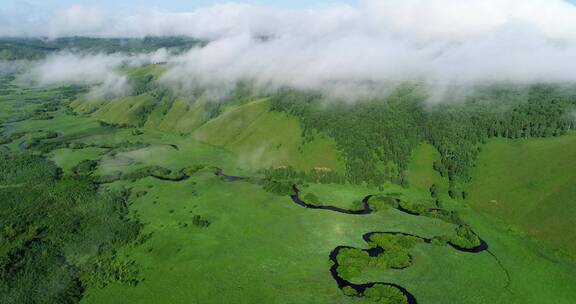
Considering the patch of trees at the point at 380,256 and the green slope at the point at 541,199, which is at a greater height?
the green slope at the point at 541,199

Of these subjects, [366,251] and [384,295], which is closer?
[384,295]

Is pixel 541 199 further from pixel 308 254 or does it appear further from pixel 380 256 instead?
pixel 308 254

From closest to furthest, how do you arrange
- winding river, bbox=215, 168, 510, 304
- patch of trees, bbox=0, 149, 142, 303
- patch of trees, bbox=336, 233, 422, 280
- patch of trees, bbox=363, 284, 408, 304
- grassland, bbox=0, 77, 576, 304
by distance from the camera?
patch of trees, bbox=363, 284, 408, 304, patch of trees, bbox=0, 149, 142, 303, grassland, bbox=0, 77, 576, 304, winding river, bbox=215, 168, 510, 304, patch of trees, bbox=336, 233, 422, 280

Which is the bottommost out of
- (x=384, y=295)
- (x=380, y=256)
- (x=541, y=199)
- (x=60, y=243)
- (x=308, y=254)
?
(x=308, y=254)

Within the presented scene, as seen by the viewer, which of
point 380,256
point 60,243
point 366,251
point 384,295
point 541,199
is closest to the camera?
point 384,295

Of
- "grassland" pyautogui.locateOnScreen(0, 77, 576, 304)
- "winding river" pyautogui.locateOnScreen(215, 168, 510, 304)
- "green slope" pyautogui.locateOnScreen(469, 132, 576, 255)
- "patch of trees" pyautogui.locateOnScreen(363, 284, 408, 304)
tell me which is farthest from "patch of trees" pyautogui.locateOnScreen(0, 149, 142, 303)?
"green slope" pyautogui.locateOnScreen(469, 132, 576, 255)

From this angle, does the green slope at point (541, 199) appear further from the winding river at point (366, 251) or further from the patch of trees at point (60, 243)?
the patch of trees at point (60, 243)

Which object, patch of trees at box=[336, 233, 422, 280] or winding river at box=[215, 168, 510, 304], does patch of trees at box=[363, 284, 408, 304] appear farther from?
patch of trees at box=[336, 233, 422, 280]

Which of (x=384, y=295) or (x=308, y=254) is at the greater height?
(x=384, y=295)

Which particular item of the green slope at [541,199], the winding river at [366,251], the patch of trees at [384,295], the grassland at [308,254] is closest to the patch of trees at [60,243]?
the grassland at [308,254]

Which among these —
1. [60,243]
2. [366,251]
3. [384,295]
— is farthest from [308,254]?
[60,243]

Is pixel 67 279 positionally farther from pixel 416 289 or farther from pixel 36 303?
pixel 416 289

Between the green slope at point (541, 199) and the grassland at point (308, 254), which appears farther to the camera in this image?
the green slope at point (541, 199)
